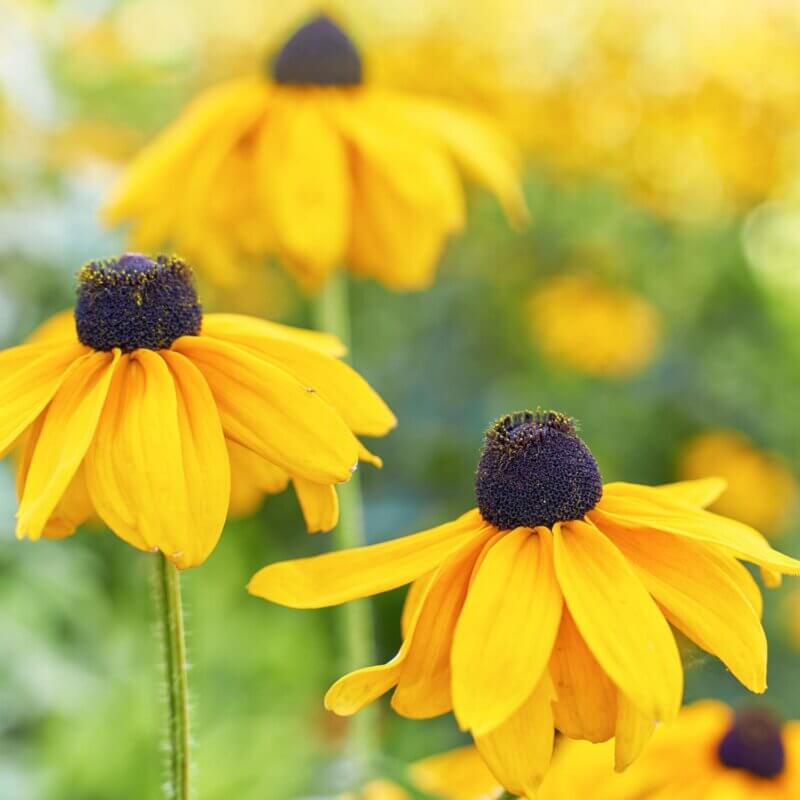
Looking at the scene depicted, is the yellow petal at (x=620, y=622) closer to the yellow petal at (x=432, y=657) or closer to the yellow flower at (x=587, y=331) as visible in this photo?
the yellow petal at (x=432, y=657)

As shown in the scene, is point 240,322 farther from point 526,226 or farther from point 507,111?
point 507,111

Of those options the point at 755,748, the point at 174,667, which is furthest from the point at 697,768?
the point at 174,667

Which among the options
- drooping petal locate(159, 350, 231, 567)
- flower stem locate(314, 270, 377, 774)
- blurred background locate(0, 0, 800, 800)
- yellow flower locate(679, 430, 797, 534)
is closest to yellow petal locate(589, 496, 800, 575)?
drooping petal locate(159, 350, 231, 567)

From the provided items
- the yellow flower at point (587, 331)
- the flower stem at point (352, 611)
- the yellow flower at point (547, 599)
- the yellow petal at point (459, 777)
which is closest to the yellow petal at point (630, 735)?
the yellow flower at point (547, 599)

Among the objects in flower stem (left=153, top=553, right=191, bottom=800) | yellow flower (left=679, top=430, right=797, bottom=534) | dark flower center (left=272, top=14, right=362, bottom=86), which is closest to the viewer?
flower stem (left=153, top=553, right=191, bottom=800)

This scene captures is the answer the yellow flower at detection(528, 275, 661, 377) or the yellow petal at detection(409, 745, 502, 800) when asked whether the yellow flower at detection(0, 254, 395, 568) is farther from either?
the yellow flower at detection(528, 275, 661, 377)

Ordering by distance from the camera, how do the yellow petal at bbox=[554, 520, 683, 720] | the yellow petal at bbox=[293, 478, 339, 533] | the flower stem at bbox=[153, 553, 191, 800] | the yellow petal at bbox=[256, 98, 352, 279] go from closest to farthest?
1. the yellow petal at bbox=[554, 520, 683, 720]
2. the flower stem at bbox=[153, 553, 191, 800]
3. the yellow petal at bbox=[293, 478, 339, 533]
4. the yellow petal at bbox=[256, 98, 352, 279]

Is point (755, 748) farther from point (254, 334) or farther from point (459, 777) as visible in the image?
point (254, 334)
